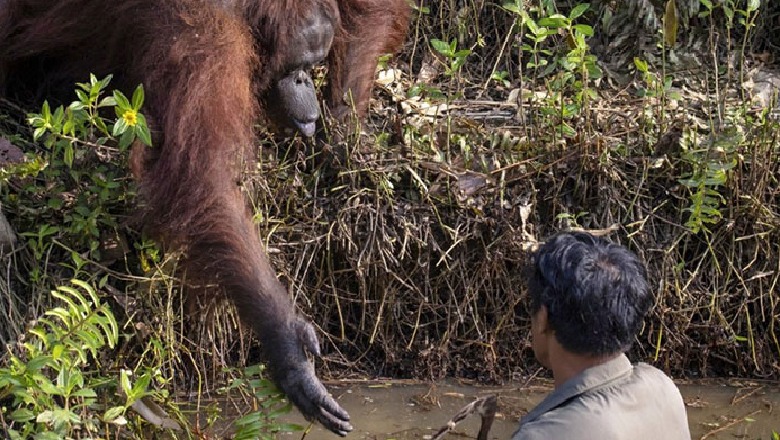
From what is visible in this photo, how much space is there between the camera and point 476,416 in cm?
402

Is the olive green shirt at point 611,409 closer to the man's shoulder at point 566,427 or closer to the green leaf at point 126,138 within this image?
the man's shoulder at point 566,427

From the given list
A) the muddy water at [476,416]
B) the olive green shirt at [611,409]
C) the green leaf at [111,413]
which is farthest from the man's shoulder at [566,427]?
the muddy water at [476,416]

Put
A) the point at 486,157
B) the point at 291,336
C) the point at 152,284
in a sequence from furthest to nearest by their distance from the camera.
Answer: the point at 486,157 < the point at 152,284 < the point at 291,336

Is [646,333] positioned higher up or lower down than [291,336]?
lower down

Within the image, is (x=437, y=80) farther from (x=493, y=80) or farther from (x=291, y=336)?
(x=291, y=336)

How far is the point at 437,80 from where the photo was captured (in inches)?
201

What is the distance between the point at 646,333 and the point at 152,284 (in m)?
1.77

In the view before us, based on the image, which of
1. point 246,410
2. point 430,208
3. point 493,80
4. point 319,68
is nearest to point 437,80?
point 493,80

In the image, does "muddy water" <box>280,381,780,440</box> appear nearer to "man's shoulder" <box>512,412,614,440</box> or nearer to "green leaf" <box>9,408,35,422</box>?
"green leaf" <box>9,408,35,422</box>

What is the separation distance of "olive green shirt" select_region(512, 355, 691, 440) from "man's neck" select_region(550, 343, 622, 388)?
13 mm

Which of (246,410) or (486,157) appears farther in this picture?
(486,157)

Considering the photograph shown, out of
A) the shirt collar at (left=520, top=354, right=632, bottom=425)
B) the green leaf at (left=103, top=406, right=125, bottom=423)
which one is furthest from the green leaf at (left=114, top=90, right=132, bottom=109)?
the shirt collar at (left=520, top=354, right=632, bottom=425)

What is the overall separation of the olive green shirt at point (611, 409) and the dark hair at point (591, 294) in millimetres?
54

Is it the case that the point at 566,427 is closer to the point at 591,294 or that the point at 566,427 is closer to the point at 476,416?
the point at 591,294
